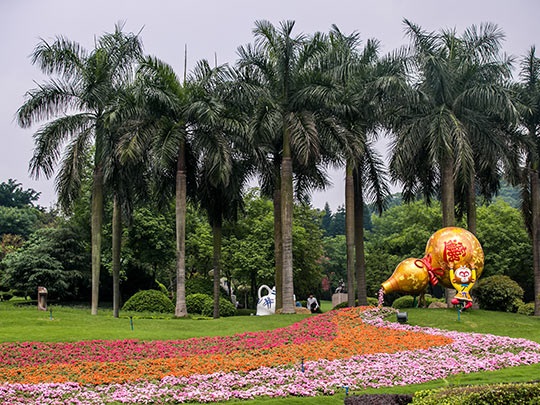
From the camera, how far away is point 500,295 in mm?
29844

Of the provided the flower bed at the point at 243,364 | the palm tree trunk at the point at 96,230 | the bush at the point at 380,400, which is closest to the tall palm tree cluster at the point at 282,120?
the palm tree trunk at the point at 96,230

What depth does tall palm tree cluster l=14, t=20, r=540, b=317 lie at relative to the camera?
2808 centimetres

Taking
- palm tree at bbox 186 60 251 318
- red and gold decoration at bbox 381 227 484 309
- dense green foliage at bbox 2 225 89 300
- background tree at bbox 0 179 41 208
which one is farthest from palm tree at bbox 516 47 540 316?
background tree at bbox 0 179 41 208

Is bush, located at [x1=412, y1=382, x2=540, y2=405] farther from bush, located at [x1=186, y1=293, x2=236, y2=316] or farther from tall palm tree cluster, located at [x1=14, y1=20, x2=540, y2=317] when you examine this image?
bush, located at [x1=186, y1=293, x2=236, y2=316]

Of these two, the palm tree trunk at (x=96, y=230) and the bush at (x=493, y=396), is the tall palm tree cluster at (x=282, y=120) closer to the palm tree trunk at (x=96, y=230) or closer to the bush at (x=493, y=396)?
the palm tree trunk at (x=96, y=230)

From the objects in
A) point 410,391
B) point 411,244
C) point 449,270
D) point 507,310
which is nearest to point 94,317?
point 449,270

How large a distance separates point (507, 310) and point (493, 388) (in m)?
21.2

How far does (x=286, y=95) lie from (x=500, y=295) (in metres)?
13.1

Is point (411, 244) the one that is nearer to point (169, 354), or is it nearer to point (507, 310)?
point (507, 310)

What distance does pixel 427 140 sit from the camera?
28578 millimetres

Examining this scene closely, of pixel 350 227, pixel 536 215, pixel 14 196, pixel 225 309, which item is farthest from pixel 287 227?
pixel 14 196

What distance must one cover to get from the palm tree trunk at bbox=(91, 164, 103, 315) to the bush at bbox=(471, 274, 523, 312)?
17.1m

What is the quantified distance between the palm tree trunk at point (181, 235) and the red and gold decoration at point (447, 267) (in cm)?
843

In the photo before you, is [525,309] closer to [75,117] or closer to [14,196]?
[75,117]
